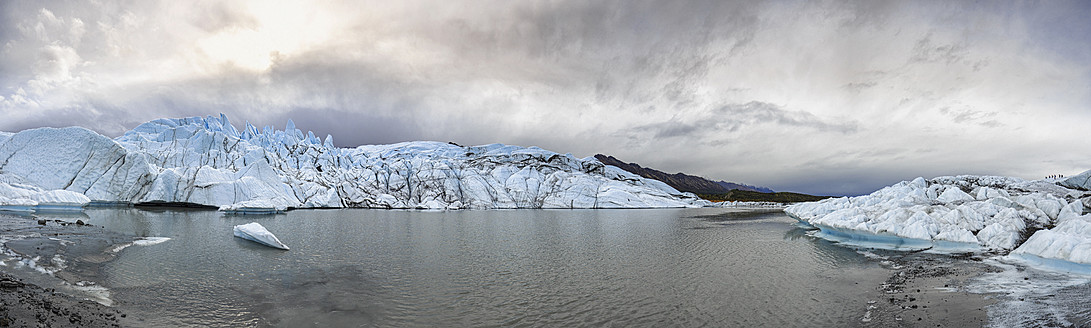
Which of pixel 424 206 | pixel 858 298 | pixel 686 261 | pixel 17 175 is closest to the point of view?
pixel 858 298

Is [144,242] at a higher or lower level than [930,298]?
higher

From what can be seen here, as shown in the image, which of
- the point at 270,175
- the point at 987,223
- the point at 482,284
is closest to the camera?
the point at 482,284

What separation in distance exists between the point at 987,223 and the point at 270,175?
81.6 m

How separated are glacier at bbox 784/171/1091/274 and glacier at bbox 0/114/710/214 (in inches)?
Answer: 2483

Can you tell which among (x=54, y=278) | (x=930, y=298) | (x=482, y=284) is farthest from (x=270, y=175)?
(x=930, y=298)

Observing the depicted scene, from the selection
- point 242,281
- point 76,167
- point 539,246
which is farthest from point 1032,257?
point 76,167

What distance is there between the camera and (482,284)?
17.2 metres

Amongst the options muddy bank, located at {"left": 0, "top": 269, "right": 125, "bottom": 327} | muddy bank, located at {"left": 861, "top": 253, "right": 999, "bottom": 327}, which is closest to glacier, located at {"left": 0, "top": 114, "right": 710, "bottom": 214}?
muddy bank, located at {"left": 0, "top": 269, "right": 125, "bottom": 327}

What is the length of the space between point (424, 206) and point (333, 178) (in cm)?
2049

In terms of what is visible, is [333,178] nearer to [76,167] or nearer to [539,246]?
[76,167]

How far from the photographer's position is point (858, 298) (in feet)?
50.1

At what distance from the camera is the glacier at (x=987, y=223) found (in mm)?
18938

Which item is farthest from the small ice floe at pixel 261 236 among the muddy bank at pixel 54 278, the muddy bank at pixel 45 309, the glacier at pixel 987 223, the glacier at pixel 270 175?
the glacier at pixel 987 223

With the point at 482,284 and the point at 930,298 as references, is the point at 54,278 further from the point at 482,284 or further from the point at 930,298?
the point at 930,298
